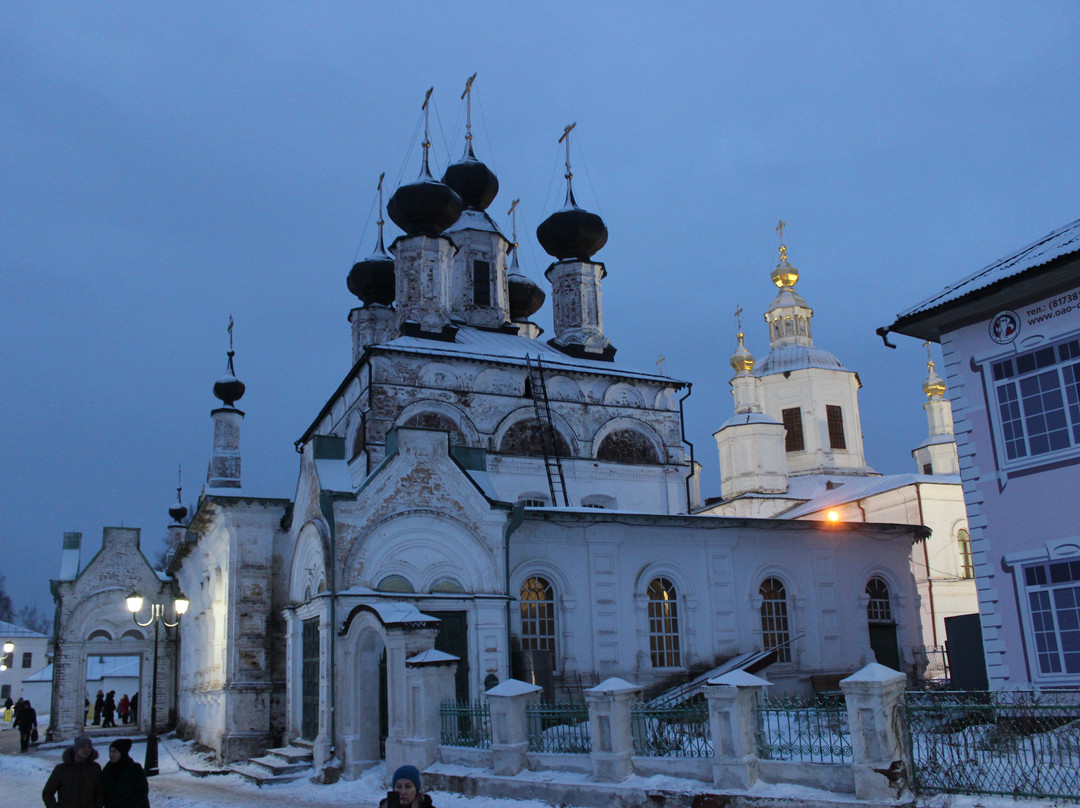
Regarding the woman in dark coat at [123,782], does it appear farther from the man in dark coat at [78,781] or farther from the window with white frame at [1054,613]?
the window with white frame at [1054,613]

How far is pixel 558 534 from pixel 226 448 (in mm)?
7695

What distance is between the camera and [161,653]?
80.4 ft

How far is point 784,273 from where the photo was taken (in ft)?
135

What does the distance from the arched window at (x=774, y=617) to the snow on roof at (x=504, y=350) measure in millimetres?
7265

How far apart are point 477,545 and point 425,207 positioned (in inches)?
462

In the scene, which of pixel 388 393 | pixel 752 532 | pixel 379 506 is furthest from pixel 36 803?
pixel 752 532

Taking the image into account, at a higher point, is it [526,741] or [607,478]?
[607,478]

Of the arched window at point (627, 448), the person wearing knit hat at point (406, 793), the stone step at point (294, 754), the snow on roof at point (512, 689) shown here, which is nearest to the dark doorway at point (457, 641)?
the stone step at point (294, 754)

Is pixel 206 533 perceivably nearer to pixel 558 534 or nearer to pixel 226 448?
pixel 226 448

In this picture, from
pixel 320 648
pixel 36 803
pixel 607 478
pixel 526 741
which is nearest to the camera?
pixel 526 741

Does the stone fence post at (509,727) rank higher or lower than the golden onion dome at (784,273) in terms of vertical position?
lower

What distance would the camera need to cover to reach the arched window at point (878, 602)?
1944 centimetres

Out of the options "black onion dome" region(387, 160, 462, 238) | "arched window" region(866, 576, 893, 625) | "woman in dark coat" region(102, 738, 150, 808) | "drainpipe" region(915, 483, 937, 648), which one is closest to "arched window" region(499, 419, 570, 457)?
"black onion dome" region(387, 160, 462, 238)

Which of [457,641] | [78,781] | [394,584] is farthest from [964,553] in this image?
[78,781]
